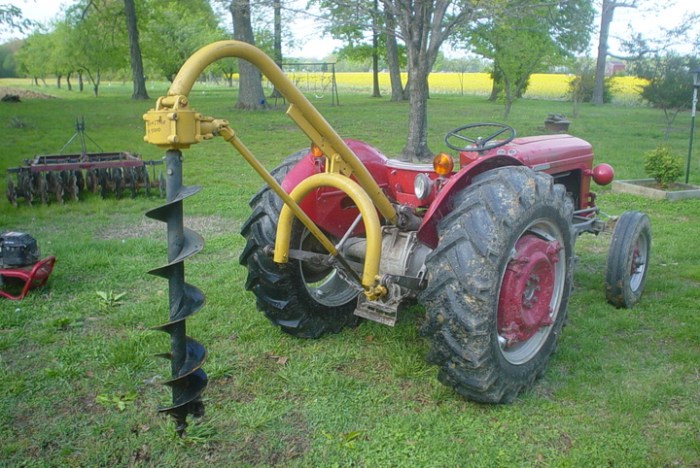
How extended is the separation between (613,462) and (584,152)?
9.74 feet

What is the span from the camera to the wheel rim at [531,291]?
3271 mm

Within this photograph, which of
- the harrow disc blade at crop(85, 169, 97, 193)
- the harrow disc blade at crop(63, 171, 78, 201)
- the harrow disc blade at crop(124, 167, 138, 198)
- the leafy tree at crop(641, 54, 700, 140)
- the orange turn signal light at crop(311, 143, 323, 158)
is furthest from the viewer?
the leafy tree at crop(641, 54, 700, 140)

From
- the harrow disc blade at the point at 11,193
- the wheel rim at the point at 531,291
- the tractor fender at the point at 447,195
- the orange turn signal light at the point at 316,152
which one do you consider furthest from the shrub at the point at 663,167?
the harrow disc blade at the point at 11,193

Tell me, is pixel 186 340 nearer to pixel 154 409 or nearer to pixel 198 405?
pixel 198 405

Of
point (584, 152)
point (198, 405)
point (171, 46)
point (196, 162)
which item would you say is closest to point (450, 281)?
point (198, 405)

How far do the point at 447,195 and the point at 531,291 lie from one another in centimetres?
81

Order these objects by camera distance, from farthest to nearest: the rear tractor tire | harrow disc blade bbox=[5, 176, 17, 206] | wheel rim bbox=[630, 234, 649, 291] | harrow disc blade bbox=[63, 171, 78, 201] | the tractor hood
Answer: harrow disc blade bbox=[63, 171, 78, 201] < harrow disc blade bbox=[5, 176, 17, 206] < wheel rim bbox=[630, 234, 649, 291] < the rear tractor tire < the tractor hood

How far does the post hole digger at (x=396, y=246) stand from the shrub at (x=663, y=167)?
5.80 meters

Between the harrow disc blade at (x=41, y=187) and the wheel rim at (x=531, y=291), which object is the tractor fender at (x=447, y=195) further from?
the harrow disc blade at (x=41, y=187)

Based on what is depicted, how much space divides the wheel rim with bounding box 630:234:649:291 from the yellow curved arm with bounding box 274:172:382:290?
2.69 m

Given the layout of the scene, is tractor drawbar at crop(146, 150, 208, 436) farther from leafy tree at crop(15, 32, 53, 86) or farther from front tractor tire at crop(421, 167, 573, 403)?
leafy tree at crop(15, 32, 53, 86)

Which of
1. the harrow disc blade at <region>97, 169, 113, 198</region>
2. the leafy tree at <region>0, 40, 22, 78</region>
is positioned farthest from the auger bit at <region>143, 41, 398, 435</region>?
the leafy tree at <region>0, 40, 22, 78</region>

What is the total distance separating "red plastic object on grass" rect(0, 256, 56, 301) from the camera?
4.72 meters

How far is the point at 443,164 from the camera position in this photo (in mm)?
3441
